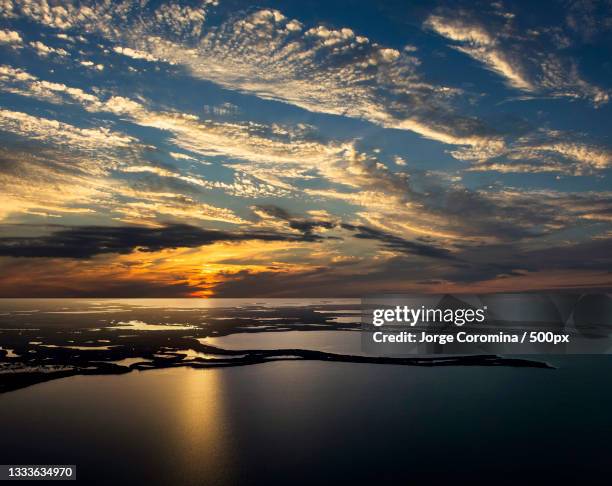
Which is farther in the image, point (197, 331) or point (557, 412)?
point (197, 331)

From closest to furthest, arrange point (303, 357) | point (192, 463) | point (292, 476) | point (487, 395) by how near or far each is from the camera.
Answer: point (292, 476) → point (192, 463) → point (487, 395) → point (303, 357)

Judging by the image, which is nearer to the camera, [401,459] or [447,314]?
[401,459]

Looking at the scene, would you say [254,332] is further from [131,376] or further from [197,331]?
[131,376]

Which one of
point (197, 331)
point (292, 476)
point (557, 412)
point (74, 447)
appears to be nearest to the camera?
point (292, 476)

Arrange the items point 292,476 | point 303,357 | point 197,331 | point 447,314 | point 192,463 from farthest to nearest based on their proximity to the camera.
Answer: point 447,314 < point 197,331 < point 303,357 < point 192,463 < point 292,476

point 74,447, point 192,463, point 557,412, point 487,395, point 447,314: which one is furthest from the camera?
point 447,314

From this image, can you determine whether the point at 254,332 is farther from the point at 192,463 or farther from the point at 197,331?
the point at 192,463

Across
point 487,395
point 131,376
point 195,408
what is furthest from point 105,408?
point 487,395

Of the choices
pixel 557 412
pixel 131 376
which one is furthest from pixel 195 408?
pixel 557 412
